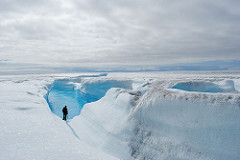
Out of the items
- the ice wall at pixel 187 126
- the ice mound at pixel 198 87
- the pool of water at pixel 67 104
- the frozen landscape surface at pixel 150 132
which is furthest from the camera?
the pool of water at pixel 67 104

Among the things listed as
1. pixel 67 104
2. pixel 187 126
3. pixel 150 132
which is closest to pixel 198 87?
pixel 187 126

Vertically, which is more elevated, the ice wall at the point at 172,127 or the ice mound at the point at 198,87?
the ice mound at the point at 198,87

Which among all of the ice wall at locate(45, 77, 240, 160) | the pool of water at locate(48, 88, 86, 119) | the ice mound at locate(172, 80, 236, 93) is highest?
the ice mound at locate(172, 80, 236, 93)

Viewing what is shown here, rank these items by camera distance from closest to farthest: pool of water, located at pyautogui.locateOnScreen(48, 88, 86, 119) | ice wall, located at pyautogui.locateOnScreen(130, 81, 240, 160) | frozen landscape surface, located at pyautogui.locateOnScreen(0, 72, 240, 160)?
frozen landscape surface, located at pyautogui.locateOnScreen(0, 72, 240, 160)
ice wall, located at pyautogui.locateOnScreen(130, 81, 240, 160)
pool of water, located at pyautogui.locateOnScreen(48, 88, 86, 119)

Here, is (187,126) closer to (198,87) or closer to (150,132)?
(150,132)

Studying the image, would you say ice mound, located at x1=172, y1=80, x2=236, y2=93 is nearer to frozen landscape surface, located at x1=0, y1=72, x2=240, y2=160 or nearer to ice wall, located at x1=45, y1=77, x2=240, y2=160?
ice wall, located at x1=45, y1=77, x2=240, y2=160

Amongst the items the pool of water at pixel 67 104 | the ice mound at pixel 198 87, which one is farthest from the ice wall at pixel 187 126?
the pool of water at pixel 67 104

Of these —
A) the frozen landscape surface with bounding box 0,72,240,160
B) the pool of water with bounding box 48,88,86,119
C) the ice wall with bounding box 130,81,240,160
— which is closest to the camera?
the frozen landscape surface with bounding box 0,72,240,160

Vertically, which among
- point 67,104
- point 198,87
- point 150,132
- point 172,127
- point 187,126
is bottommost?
point 67,104

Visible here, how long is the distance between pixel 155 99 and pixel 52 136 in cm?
334

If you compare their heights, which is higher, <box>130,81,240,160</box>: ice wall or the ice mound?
the ice mound

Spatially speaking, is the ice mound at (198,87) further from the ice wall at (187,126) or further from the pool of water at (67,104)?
the pool of water at (67,104)

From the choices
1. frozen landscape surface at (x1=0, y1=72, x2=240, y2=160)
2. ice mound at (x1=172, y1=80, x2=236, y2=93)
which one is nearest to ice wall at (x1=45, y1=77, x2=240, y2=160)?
Result: frozen landscape surface at (x1=0, y1=72, x2=240, y2=160)

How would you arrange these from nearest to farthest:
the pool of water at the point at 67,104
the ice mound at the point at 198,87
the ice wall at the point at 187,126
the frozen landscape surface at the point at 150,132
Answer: the frozen landscape surface at the point at 150,132, the ice wall at the point at 187,126, the ice mound at the point at 198,87, the pool of water at the point at 67,104
